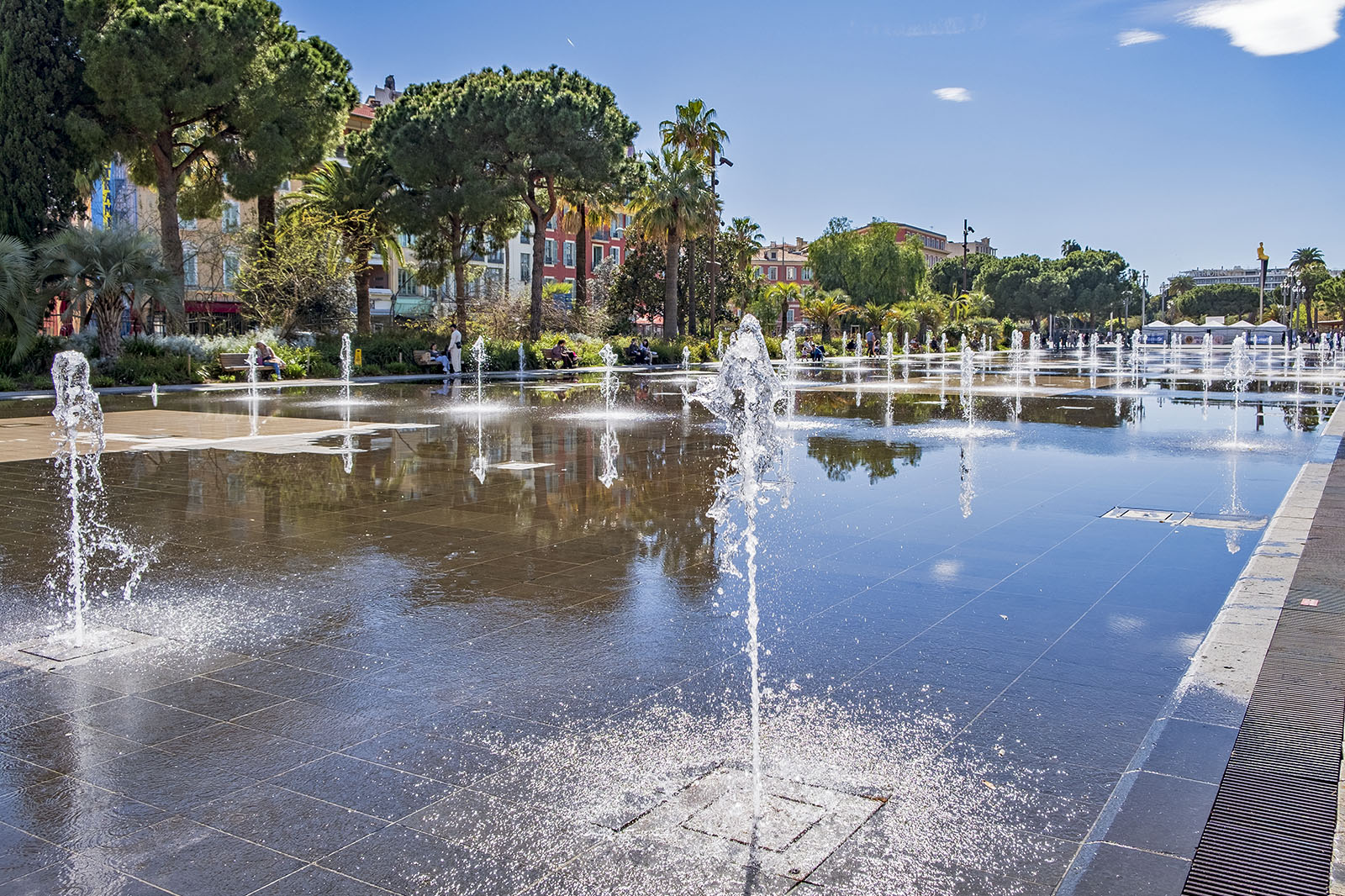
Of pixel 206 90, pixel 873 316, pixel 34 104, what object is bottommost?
pixel 873 316

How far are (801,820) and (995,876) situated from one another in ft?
1.99

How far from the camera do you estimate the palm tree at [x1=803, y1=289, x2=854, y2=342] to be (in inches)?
2436

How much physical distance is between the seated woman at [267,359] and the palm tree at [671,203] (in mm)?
19220

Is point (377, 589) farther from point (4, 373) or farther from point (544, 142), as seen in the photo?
point (544, 142)

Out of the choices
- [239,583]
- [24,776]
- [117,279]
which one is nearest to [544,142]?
[117,279]

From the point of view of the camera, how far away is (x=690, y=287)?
50438 mm

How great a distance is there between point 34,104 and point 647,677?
31371mm

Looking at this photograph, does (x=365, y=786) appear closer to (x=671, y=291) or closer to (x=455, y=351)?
(x=455, y=351)

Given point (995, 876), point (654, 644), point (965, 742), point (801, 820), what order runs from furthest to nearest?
1. point (654, 644)
2. point (965, 742)
3. point (801, 820)
4. point (995, 876)

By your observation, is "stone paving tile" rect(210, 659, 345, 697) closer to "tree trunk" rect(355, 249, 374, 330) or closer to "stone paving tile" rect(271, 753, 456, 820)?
"stone paving tile" rect(271, 753, 456, 820)

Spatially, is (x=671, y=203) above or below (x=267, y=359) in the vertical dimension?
above

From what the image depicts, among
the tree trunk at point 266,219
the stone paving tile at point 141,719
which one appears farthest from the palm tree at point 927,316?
the stone paving tile at point 141,719

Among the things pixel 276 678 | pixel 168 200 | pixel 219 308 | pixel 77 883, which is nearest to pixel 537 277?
pixel 168 200

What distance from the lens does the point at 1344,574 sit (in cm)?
612
